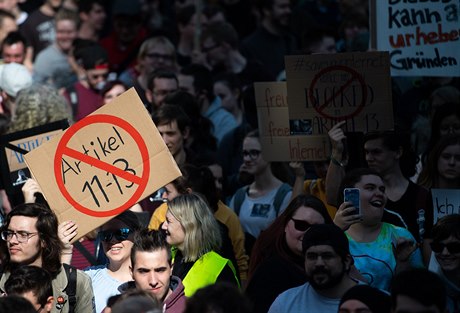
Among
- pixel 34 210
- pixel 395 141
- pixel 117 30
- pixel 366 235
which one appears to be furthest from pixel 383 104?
pixel 117 30

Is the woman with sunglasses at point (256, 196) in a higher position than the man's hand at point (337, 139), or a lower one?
lower

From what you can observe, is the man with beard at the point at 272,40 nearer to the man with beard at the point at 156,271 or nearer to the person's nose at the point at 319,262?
the man with beard at the point at 156,271

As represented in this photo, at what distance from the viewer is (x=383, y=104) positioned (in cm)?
1016

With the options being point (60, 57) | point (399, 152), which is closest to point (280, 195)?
point (399, 152)

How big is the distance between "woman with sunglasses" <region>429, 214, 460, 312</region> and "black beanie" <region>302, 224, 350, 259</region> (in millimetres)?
825

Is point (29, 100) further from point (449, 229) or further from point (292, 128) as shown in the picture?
point (449, 229)

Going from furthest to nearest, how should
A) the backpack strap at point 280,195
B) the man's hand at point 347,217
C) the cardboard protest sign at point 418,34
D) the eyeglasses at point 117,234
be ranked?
the cardboard protest sign at point 418,34, the backpack strap at point 280,195, the eyeglasses at point 117,234, the man's hand at point 347,217

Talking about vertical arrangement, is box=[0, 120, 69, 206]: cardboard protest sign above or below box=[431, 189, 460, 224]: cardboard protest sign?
above

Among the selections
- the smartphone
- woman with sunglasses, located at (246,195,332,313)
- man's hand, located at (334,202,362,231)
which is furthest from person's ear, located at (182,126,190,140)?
man's hand, located at (334,202,362,231)

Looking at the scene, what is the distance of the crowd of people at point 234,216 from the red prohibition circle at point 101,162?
216 millimetres

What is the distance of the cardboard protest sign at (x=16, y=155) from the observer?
1052 centimetres

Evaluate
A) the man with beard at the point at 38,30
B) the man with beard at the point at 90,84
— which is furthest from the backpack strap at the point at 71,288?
the man with beard at the point at 38,30

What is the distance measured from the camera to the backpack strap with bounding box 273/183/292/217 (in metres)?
11.1

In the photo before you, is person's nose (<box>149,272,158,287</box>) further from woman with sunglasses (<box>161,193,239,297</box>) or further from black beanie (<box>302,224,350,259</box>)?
black beanie (<box>302,224,350,259</box>)
